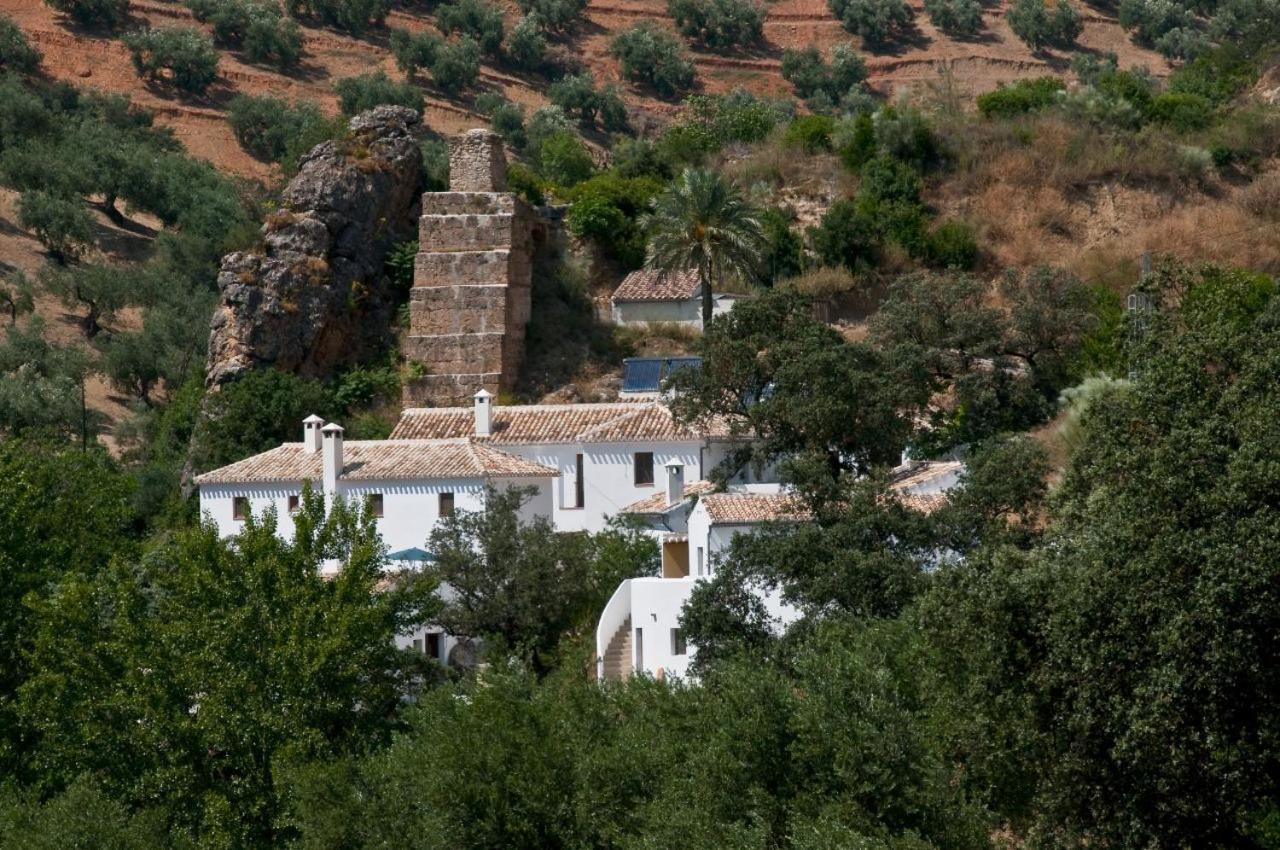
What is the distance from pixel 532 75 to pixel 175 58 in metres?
16.0

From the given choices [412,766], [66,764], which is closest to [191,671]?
[66,764]

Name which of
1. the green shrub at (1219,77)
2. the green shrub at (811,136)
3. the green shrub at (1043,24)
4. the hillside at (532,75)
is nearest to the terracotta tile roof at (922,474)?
the green shrub at (811,136)

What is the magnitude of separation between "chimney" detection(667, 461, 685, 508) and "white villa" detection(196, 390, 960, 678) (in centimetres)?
4

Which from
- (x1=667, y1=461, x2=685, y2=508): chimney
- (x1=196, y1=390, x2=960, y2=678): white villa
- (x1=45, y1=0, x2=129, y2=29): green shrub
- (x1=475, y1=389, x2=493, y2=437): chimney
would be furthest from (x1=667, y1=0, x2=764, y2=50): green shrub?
(x1=667, y1=461, x2=685, y2=508): chimney

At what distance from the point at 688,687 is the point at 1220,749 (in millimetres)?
10588

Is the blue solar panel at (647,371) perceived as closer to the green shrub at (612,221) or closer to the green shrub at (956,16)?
the green shrub at (612,221)

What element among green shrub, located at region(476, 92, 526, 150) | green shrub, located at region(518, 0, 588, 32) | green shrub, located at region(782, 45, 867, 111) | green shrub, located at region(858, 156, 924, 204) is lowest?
green shrub, located at region(518, 0, 588, 32)

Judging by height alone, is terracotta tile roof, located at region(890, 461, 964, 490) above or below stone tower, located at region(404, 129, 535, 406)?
above

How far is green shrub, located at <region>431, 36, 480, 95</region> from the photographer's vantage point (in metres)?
91.9

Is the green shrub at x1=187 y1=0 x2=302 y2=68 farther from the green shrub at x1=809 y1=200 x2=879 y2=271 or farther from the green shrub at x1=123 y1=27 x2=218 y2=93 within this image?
the green shrub at x1=809 y1=200 x2=879 y2=271

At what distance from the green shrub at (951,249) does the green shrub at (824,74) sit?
3983 centimetres

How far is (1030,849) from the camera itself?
23.2 meters

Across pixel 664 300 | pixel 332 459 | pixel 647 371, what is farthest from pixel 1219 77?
pixel 332 459

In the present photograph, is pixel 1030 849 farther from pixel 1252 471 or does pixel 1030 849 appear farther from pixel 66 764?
pixel 66 764
